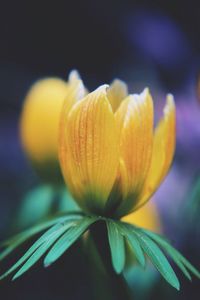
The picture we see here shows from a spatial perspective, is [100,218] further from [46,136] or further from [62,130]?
[46,136]

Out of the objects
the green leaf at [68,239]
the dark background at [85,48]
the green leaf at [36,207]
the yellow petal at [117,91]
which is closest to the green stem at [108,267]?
the green leaf at [68,239]

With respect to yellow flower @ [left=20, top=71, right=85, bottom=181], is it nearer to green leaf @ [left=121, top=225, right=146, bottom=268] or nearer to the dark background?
green leaf @ [left=121, top=225, right=146, bottom=268]

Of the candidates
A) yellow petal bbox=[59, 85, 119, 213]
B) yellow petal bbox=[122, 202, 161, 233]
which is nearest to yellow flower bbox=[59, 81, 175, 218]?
yellow petal bbox=[59, 85, 119, 213]

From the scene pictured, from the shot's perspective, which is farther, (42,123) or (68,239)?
(42,123)

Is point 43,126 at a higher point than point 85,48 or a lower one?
lower

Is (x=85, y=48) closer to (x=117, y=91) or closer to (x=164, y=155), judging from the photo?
(x=117, y=91)

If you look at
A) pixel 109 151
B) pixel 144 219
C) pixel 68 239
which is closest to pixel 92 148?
pixel 109 151

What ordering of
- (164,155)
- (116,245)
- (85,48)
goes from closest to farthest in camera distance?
1. (116,245)
2. (164,155)
3. (85,48)
